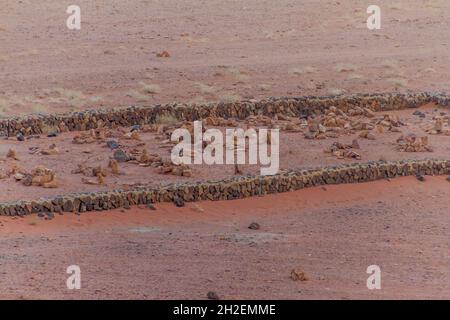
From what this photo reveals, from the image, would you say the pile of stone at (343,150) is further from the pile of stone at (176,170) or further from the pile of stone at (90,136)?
the pile of stone at (90,136)

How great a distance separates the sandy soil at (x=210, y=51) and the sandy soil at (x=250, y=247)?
9.09 meters

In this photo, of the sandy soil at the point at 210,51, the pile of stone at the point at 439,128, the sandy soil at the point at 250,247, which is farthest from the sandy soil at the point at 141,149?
the sandy soil at the point at 210,51

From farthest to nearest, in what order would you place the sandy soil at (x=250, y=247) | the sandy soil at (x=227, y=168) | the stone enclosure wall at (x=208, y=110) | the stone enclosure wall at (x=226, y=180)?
the stone enclosure wall at (x=208, y=110) → the stone enclosure wall at (x=226, y=180) → the sandy soil at (x=227, y=168) → the sandy soil at (x=250, y=247)

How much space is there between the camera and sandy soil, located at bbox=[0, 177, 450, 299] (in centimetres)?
1273

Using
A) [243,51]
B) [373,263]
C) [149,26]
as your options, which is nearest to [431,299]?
[373,263]

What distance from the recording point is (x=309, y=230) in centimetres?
1608

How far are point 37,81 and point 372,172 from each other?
38.7ft

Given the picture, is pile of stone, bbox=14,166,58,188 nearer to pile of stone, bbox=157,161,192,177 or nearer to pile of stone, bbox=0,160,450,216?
pile of stone, bbox=0,160,450,216

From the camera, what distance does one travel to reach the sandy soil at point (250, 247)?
12.7 m

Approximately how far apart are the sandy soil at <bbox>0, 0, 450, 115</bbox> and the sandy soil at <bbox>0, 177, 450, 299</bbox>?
9.09 metres

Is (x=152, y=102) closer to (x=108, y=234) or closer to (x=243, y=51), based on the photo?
(x=243, y=51)

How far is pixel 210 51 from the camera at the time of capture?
33.0 meters

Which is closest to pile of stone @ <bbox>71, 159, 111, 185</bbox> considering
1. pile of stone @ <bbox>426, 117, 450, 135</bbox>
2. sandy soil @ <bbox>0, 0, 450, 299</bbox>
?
sandy soil @ <bbox>0, 0, 450, 299</bbox>

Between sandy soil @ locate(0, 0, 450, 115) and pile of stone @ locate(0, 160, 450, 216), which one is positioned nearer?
pile of stone @ locate(0, 160, 450, 216)
